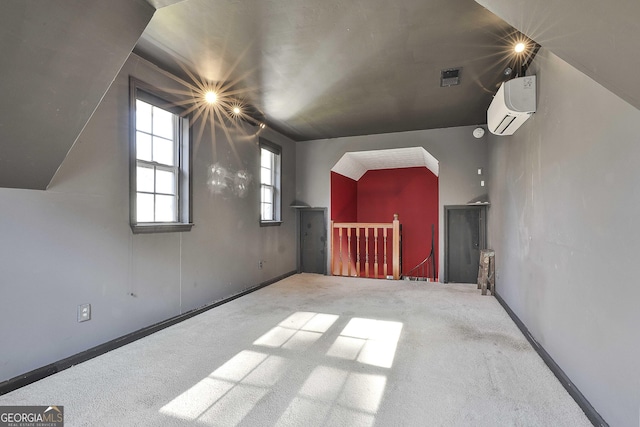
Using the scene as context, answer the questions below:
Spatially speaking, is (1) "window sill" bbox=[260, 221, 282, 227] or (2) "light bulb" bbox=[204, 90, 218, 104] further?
(1) "window sill" bbox=[260, 221, 282, 227]

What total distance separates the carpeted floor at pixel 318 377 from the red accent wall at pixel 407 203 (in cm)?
372

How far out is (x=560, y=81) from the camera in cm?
207

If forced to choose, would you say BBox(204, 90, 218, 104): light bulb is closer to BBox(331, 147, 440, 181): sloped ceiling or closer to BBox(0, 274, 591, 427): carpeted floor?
BBox(0, 274, 591, 427): carpeted floor

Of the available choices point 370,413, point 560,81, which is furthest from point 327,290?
point 560,81

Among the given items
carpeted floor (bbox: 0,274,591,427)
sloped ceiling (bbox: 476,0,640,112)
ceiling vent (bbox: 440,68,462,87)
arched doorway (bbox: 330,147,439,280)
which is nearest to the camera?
sloped ceiling (bbox: 476,0,640,112)

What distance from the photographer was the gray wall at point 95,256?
1967mm

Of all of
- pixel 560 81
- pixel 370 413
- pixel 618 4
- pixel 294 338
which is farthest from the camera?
pixel 294 338

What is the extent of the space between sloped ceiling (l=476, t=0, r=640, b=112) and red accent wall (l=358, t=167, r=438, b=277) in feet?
18.7

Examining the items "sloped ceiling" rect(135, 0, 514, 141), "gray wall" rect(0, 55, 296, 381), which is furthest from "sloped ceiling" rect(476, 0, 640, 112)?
"gray wall" rect(0, 55, 296, 381)

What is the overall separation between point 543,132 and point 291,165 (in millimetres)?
4125

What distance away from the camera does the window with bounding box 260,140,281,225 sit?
4.98m

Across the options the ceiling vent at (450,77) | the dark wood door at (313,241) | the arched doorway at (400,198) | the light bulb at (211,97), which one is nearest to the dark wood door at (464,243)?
the arched doorway at (400,198)

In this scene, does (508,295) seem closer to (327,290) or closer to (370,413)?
(327,290)

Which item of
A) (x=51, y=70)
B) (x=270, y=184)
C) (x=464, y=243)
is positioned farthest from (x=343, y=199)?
(x=51, y=70)
